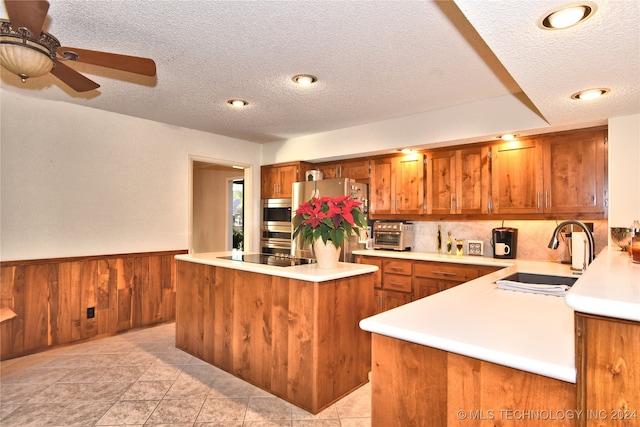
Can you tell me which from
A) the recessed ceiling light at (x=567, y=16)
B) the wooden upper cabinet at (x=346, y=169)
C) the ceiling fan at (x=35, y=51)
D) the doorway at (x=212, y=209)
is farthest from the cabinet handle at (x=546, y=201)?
the doorway at (x=212, y=209)

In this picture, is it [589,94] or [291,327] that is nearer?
[589,94]

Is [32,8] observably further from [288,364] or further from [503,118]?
[503,118]

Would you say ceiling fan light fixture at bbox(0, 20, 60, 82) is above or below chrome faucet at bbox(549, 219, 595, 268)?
above

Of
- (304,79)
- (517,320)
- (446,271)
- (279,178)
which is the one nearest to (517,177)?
(446,271)

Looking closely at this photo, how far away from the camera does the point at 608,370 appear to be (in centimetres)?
75

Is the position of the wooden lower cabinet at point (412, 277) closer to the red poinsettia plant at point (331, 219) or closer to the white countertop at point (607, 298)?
the red poinsettia plant at point (331, 219)

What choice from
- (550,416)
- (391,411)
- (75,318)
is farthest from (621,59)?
(75,318)

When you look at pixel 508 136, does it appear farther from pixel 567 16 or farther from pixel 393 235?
pixel 567 16

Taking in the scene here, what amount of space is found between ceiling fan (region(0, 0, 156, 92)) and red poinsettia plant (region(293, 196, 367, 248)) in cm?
130

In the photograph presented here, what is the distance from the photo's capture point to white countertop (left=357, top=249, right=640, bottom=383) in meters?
0.80

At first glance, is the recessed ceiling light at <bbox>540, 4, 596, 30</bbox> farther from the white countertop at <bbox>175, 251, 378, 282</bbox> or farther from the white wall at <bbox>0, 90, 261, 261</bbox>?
the white wall at <bbox>0, 90, 261, 261</bbox>

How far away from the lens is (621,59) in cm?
160

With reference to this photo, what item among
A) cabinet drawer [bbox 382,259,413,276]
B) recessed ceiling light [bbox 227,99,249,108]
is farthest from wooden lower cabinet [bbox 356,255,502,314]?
recessed ceiling light [bbox 227,99,249,108]

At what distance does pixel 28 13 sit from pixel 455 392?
2196 mm
